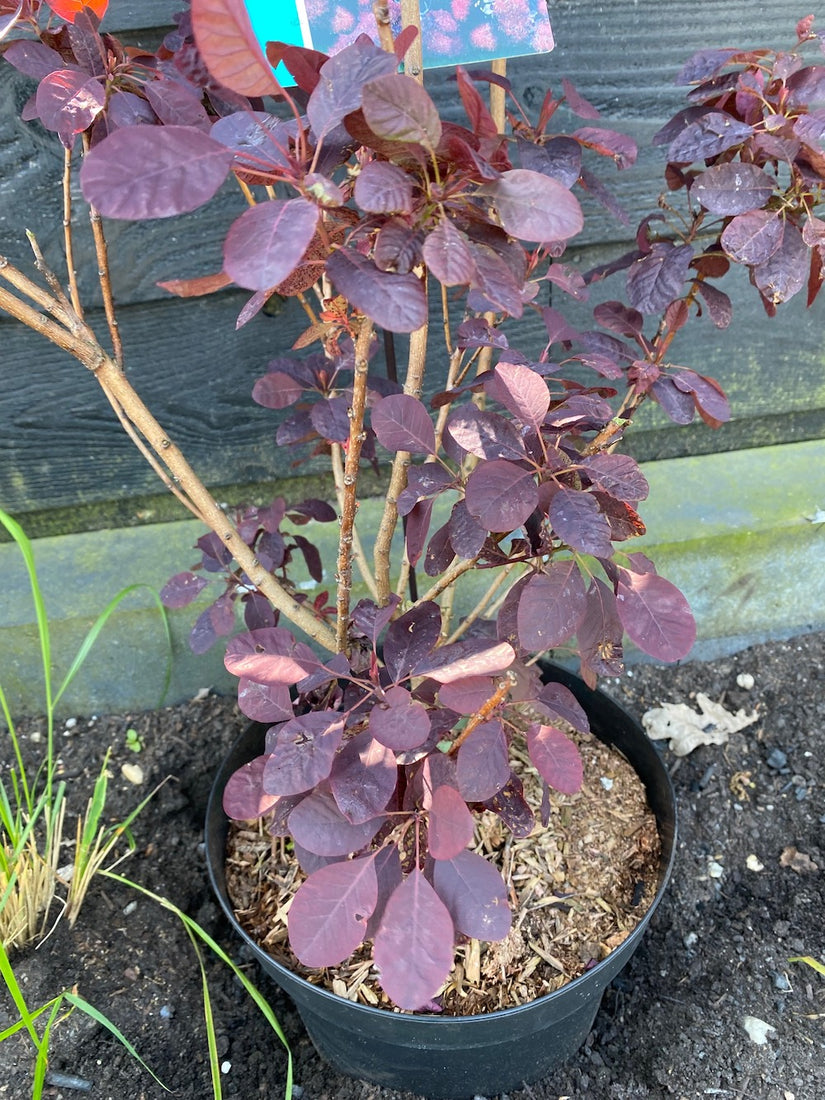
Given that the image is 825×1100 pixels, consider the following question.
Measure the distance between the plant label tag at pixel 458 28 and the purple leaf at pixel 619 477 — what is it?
0.50 m

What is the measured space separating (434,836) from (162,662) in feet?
3.47

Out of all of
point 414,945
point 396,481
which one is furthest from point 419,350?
point 414,945

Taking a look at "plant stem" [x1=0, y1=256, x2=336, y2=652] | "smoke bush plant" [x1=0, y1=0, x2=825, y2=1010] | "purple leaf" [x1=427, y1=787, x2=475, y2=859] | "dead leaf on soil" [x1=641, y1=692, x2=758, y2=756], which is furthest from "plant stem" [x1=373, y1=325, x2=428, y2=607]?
"dead leaf on soil" [x1=641, y1=692, x2=758, y2=756]

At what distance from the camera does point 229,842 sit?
1221 mm


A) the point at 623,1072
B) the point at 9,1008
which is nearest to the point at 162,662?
the point at 9,1008

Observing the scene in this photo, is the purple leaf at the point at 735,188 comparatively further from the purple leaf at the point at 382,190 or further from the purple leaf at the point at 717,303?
the purple leaf at the point at 382,190

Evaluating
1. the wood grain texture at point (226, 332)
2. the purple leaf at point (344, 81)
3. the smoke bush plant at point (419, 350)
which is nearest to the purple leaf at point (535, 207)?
the smoke bush plant at point (419, 350)

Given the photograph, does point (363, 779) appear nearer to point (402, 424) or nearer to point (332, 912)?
point (332, 912)

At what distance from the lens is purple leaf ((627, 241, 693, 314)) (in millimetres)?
883

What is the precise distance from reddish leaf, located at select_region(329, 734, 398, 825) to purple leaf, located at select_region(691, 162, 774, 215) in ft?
2.09

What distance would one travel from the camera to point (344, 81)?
0.51 metres

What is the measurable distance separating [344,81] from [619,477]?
0.36 metres

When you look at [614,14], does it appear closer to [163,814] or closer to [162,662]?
[162,662]

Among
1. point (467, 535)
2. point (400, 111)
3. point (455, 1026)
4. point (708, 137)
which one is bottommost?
point (455, 1026)
